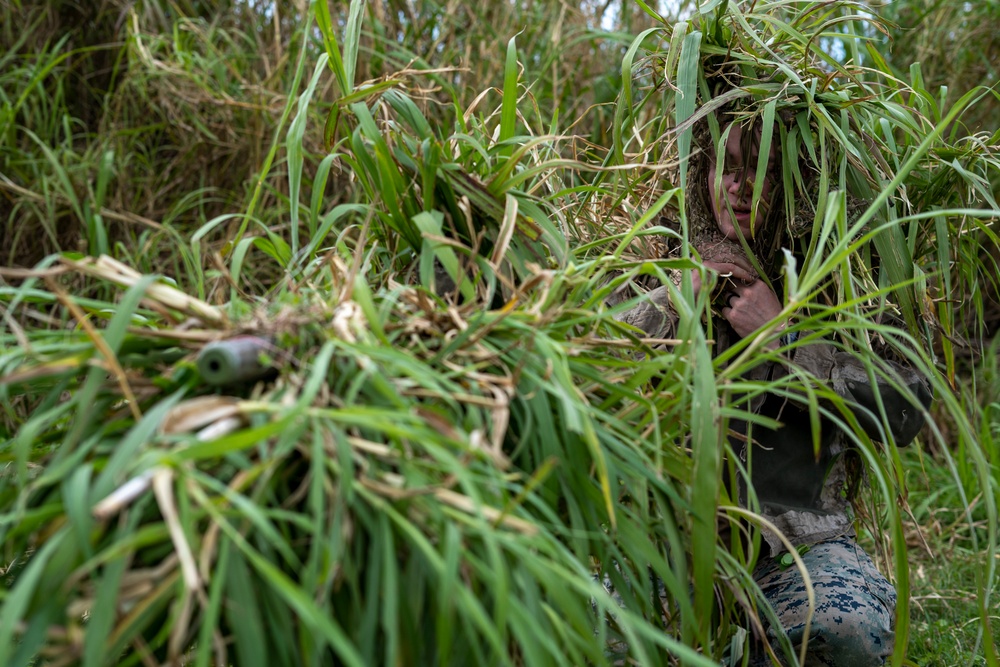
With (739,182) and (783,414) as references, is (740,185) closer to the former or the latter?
(739,182)

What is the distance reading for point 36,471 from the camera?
0.87 metres

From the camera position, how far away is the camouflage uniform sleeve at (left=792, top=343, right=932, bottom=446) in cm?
158

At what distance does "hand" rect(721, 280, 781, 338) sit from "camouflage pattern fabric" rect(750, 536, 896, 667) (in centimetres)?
41

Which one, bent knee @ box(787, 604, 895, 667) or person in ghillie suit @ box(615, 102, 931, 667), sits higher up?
person in ghillie suit @ box(615, 102, 931, 667)

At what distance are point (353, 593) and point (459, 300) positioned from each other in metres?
0.48

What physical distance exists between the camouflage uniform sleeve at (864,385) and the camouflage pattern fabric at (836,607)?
239 millimetres

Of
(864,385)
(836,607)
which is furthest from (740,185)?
(836,607)

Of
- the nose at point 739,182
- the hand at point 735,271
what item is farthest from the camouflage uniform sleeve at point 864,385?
the nose at point 739,182

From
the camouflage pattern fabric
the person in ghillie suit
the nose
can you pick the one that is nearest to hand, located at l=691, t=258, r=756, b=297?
the person in ghillie suit

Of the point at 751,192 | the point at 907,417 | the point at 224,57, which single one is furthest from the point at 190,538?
the point at 224,57

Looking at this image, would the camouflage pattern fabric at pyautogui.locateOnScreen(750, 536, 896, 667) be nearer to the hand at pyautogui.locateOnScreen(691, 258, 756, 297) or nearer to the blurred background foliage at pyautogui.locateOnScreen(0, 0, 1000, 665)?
the blurred background foliage at pyautogui.locateOnScreen(0, 0, 1000, 665)

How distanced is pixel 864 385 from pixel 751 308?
0.76 feet

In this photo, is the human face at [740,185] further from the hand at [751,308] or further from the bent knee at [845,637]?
the bent knee at [845,637]

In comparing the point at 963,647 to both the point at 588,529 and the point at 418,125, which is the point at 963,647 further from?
the point at 418,125
